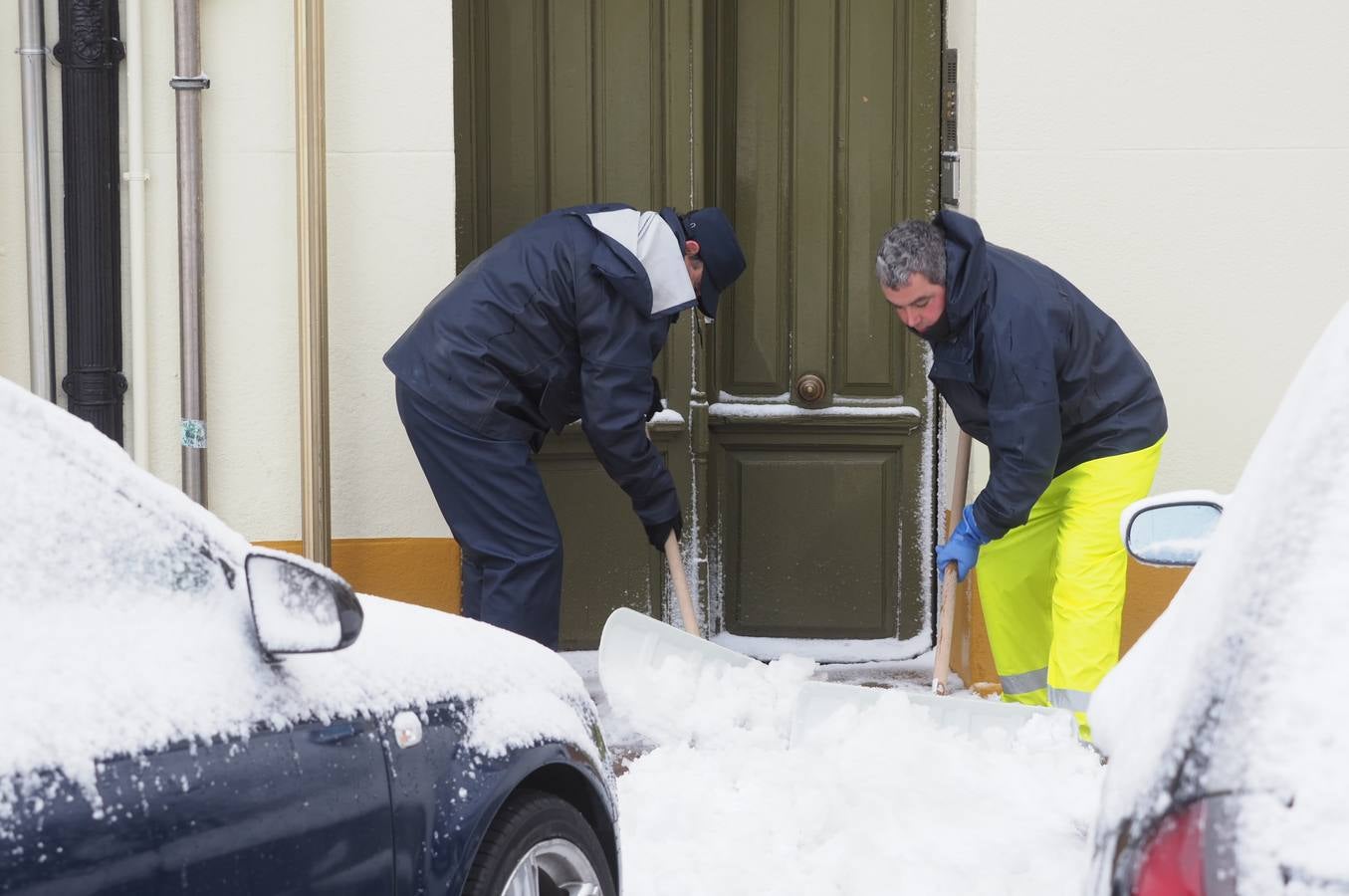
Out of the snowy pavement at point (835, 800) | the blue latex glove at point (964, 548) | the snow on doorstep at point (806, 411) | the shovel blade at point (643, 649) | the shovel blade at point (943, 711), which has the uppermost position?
the snow on doorstep at point (806, 411)

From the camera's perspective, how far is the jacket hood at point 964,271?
513 centimetres

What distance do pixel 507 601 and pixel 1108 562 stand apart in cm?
191

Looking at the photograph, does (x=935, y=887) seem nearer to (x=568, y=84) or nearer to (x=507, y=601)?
(x=507, y=601)

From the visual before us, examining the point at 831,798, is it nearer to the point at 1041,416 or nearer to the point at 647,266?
the point at 1041,416

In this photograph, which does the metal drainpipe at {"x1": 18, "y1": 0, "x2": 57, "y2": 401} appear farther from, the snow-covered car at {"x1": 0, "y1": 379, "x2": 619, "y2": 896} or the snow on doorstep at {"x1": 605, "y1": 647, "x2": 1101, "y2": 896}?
the snow-covered car at {"x1": 0, "y1": 379, "x2": 619, "y2": 896}

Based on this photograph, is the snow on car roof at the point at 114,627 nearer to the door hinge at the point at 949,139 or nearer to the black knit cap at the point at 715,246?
the black knit cap at the point at 715,246

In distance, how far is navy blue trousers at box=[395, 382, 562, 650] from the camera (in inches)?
217

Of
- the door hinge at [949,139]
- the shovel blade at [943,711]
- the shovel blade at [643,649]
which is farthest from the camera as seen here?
the door hinge at [949,139]

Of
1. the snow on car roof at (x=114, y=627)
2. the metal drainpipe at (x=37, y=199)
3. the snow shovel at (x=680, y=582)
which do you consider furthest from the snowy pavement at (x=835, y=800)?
the metal drainpipe at (x=37, y=199)

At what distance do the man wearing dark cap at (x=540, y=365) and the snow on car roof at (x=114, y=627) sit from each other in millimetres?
2846

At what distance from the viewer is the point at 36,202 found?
19.9ft

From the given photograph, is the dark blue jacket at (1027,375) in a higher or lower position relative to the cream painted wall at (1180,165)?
lower

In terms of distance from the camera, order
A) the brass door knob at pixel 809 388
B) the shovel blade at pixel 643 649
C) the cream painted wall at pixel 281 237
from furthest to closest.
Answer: the brass door knob at pixel 809 388
the cream painted wall at pixel 281 237
the shovel blade at pixel 643 649

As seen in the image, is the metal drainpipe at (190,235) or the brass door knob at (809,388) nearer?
the metal drainpipe at (190,235)
